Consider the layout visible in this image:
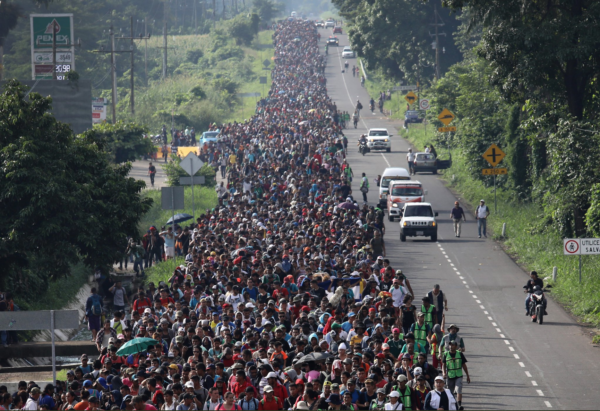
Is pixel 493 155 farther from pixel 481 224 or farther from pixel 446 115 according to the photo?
pixel 446 115

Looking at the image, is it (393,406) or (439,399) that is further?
(439,399)

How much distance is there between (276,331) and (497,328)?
8692mm

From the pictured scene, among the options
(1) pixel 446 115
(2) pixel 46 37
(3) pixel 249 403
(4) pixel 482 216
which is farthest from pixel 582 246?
(2) pixel 46 37

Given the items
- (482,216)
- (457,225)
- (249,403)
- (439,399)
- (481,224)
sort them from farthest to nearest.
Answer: (457,225) < (481,224) < (482,216) < (439,399) < (249,403)

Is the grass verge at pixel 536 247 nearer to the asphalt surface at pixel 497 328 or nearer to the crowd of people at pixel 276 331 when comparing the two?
the asphalt surface at pixel 497 328

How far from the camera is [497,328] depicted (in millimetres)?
22719

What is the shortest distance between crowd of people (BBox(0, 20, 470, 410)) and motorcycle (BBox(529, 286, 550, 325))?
10.5 feet

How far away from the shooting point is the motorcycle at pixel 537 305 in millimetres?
23125

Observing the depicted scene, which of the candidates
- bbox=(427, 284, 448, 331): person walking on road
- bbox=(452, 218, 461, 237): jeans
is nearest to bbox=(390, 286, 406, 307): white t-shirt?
bbox=(427, 284, 448, 331): person walking on road

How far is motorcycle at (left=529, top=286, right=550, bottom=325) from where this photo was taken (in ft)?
75.9

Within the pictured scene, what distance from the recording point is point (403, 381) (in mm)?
12914

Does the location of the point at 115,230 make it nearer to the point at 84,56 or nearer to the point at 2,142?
the point at 2,142

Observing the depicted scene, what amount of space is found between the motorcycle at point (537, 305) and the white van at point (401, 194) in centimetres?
1516

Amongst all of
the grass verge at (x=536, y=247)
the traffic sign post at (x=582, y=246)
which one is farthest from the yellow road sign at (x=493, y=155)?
the traffic sign post at (x=582, y=246)
